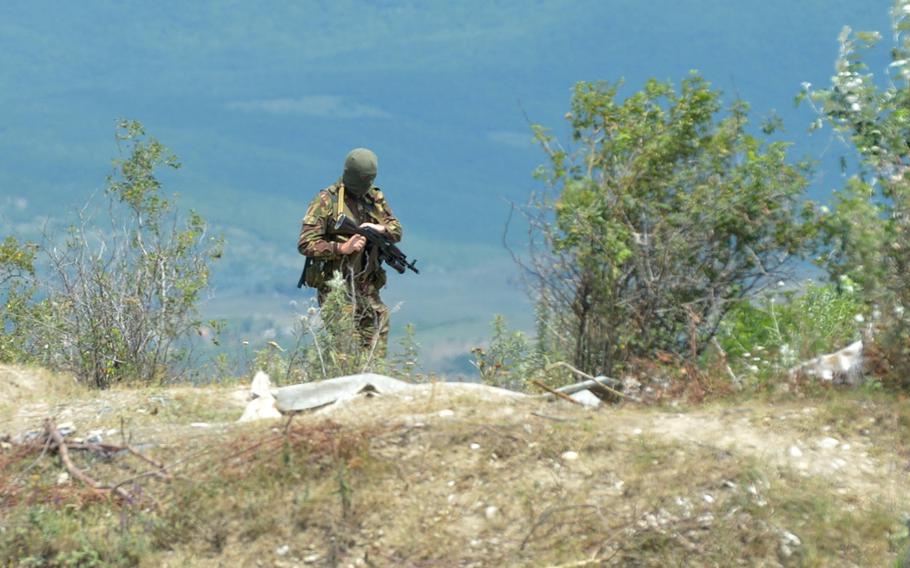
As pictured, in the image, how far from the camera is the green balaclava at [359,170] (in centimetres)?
1109

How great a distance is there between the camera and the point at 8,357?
1341 cm

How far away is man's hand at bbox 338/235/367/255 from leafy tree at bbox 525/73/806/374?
1.63 m

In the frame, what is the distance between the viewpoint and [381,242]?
11180 millimetres

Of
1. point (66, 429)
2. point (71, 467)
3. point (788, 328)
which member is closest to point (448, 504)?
point (71, 467)

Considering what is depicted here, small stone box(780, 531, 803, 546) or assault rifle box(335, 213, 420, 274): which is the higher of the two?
assault rifle box(335, 213, 420, 274)

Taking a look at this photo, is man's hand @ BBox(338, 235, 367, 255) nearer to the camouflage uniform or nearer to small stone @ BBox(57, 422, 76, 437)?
the camouflage uniform

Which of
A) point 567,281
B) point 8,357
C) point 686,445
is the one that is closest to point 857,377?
point 686,445

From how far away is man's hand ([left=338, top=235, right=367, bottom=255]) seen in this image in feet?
36.1

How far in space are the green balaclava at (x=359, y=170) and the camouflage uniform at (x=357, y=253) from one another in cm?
9

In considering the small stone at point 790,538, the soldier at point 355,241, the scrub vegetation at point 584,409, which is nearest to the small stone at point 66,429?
the scrub vegetation at point 584,409

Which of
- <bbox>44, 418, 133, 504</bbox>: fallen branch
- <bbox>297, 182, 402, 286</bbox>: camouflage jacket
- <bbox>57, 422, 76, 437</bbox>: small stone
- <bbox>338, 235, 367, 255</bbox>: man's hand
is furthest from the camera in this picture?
<bbox>297, 182, 402, 286</bbox>: camouflage jacket

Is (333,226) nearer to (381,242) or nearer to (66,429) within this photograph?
(381,242)

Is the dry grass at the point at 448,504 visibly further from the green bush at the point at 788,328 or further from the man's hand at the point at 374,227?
the man's hand at the point at 374,227

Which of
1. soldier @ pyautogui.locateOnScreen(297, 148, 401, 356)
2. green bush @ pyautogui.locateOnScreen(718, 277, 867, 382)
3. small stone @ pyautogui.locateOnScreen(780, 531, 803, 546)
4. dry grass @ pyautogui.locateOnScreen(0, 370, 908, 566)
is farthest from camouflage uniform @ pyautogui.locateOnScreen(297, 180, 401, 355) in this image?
small stone @ pyautogui.locateOnScreen(780, 531, 803, 546)
